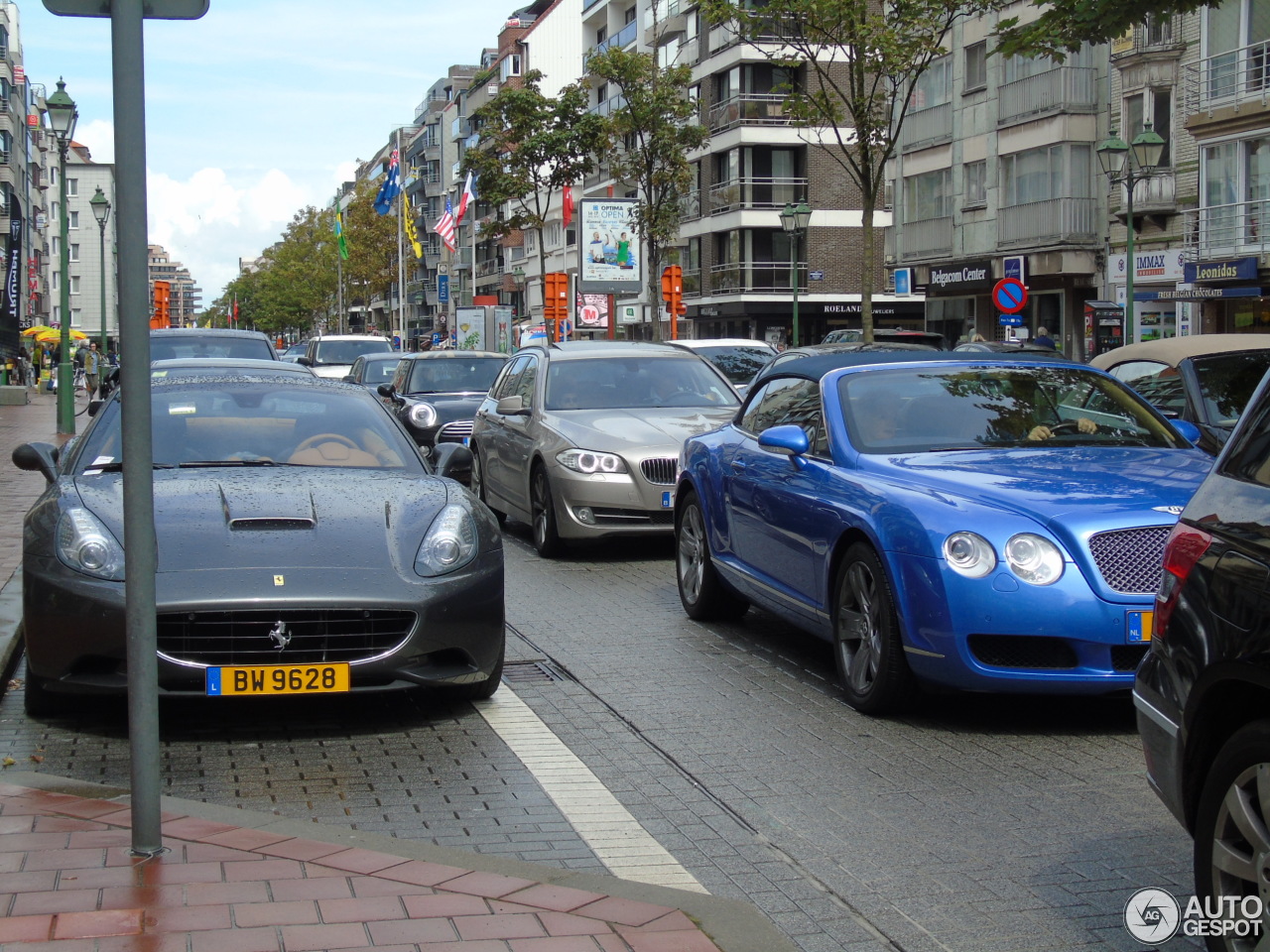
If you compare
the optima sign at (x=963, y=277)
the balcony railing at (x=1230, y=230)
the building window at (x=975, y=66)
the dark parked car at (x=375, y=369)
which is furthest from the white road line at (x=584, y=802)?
the building window at (x=975, y=66)

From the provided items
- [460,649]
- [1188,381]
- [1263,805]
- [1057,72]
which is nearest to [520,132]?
[1057,72]

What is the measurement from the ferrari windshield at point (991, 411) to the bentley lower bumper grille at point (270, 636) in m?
2.50

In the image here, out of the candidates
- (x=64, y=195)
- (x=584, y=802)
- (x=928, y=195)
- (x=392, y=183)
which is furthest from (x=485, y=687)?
(x=392, y=183)

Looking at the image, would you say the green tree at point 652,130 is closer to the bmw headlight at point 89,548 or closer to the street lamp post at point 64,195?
the street lamp post at point 64,195

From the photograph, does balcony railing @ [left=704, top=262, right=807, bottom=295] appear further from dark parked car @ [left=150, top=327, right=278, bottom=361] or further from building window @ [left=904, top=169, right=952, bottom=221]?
dark parked car @ [left=150, top=327, right=278, bottom=361]

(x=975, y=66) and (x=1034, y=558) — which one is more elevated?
(x=975, y=66)

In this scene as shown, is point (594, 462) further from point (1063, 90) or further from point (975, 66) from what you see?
point (975, 66)

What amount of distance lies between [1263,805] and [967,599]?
2817mm

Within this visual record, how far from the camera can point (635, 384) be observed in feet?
43.8

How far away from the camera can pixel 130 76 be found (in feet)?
14.0

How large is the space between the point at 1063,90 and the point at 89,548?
1513 inches

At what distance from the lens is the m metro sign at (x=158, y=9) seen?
428 centimetres

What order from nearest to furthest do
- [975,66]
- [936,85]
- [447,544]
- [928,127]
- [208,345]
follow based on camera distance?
[447,544] → [208,345] → [975,66] → [936,85] → [928,127]

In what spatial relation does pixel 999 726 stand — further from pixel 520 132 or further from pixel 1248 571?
pixel 520 132
